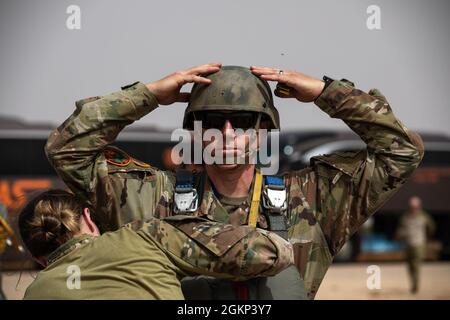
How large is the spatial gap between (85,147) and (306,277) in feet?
4.05

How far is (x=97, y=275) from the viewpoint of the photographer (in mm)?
3273

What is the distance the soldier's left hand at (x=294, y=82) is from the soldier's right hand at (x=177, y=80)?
23cm

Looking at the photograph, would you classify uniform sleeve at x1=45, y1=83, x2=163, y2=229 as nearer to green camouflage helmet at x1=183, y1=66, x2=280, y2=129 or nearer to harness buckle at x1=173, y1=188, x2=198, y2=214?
green camouflage helmet at x1=183, y1=66, x2=280, y2=129

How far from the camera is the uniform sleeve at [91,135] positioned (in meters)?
3.93

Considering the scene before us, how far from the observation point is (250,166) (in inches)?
162

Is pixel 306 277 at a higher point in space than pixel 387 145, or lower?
lower

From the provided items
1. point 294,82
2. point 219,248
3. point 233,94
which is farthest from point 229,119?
point 219,248

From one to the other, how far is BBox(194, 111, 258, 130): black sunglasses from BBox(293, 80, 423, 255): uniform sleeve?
0.34 meters

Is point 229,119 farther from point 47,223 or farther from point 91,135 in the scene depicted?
point 47,223

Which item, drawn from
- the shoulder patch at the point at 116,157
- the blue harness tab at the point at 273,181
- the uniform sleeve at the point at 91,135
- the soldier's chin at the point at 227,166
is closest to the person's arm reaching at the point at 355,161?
the blue harness tab at the point at 273,181

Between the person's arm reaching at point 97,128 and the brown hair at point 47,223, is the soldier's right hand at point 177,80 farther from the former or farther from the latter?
the brown hair at point 47,223

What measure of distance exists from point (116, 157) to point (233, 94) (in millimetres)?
711

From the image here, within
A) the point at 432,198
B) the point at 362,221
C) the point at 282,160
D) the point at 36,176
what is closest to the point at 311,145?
the point at 282,160
